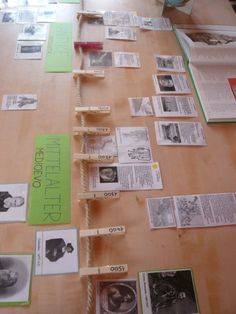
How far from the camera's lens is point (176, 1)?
1148 mm

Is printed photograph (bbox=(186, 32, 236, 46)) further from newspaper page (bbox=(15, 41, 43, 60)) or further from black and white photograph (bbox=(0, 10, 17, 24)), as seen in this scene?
black and white photograph (bbox=(0, 10, 17, 24))

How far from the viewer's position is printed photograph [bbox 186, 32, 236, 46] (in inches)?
40.0

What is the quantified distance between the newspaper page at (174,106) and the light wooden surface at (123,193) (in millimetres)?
27

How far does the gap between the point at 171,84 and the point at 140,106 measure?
15 centimetres

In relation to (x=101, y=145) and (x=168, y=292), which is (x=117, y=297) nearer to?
(x=168, y=292)

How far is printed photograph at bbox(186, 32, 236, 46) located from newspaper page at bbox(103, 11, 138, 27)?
0.22 m

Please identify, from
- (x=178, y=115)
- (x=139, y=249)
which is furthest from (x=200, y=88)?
(x=139, y=249)

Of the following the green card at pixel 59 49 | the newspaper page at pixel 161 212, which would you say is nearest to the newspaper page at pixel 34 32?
the green card at pixel 59 49

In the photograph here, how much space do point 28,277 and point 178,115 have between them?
1.84 ft

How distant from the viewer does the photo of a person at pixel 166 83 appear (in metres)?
0.91

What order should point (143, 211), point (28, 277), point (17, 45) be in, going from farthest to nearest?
1. point (17, 45)
2. point (143, 211)
3. point (28, 277)

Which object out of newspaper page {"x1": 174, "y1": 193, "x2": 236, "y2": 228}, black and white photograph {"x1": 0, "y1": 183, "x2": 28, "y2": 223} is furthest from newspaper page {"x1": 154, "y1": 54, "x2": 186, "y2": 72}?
black and white photograph {"x1": 0, "y1": 183, "x2": 28, "y2": 223}

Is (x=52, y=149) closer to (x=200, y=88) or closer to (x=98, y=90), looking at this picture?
(x=98, y=90)

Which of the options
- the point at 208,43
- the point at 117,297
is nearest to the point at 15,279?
the point at 117,297
